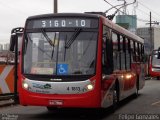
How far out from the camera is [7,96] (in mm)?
18906

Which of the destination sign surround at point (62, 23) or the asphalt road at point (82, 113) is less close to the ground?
the destination sign surround at point (62, 23)

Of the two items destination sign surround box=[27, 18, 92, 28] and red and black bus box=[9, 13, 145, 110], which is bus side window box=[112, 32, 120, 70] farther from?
destination sign surround box=[27, 18, 92, 28]

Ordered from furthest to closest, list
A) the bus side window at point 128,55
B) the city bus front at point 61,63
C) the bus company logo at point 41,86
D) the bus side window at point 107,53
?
the bus side window at point 128,55
the bus side window at point 107,53
the bus company logo at point 41,86
the city bus front at point 61,63

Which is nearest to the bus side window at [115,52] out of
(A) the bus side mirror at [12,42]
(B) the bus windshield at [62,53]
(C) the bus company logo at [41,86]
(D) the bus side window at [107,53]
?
(D) the bus side window at [107,53]

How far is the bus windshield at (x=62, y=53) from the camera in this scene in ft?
42.1

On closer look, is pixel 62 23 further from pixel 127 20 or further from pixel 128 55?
pixel 127 20

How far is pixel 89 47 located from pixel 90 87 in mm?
1119

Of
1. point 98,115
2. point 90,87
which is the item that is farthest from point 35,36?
point 98,115

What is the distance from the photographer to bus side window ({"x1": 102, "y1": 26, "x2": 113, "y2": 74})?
522 inches

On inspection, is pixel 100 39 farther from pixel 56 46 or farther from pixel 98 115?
pixel 98 115

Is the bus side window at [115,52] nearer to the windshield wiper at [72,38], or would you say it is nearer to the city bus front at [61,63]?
the city bus front at [61,63]

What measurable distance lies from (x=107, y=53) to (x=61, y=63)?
4.71ft

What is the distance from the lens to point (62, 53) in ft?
42.6

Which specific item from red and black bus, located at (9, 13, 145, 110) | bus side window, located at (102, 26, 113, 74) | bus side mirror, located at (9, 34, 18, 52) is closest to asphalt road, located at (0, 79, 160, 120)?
red and black bus, located at (9, 13, 145, 110)
